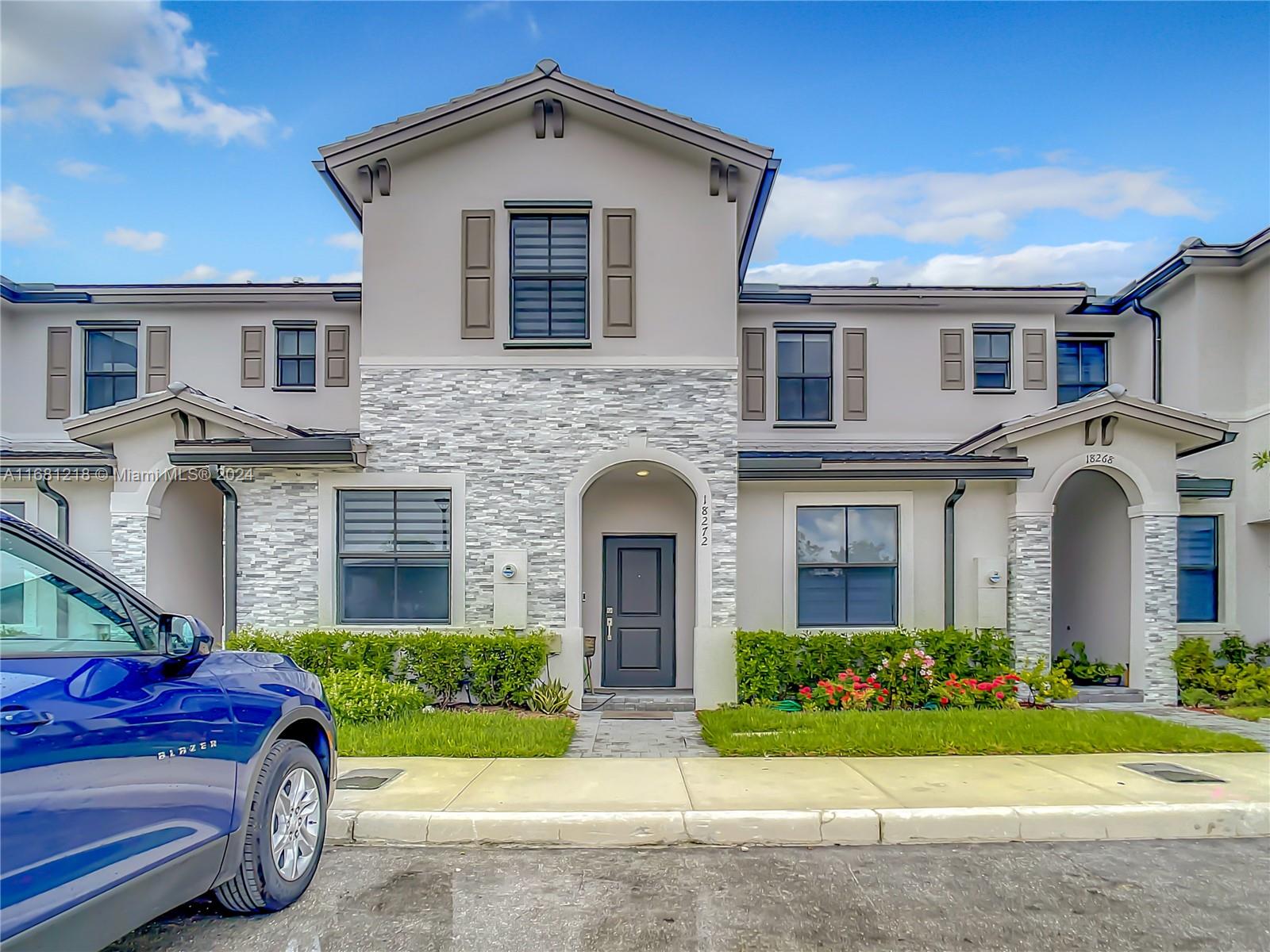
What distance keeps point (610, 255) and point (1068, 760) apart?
25.1ft

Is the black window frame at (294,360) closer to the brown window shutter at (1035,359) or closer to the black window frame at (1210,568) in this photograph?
the brown window shutter at (1035,359)

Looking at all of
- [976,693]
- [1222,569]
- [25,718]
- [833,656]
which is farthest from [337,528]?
[1222,569]

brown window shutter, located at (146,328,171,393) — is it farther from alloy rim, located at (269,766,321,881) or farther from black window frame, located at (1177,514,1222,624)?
black window frame, located at (1177,514,1222,624)

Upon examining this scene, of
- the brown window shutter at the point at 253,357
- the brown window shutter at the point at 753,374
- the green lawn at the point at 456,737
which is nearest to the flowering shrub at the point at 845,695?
the green lawn at the point at 456,737

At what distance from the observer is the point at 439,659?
32.2 feet

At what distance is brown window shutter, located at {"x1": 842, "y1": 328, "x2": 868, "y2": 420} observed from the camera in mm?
13938

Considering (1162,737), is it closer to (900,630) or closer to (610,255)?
(900,630)

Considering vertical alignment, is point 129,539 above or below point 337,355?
below

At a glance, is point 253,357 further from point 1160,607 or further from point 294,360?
point 1160,607

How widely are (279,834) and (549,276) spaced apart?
7943 mm

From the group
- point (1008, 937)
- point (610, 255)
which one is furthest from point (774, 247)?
point (1008, 937)

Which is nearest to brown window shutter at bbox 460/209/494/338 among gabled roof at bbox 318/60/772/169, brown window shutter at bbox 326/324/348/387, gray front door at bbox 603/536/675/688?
gabled roof at bbox 318/60/772/169

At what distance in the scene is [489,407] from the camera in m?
10.7

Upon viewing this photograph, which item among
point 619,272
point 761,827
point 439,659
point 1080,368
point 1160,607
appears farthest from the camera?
point 1080,368
